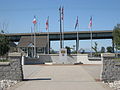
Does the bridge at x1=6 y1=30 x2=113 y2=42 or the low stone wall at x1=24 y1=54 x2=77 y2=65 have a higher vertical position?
the bridge at x1=6 y1=30 x2=113 y2=42

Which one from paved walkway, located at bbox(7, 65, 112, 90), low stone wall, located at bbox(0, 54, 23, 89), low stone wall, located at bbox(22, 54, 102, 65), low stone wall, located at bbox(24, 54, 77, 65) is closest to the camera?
paved walkway, located at bbox(7, 65, 112, 90)

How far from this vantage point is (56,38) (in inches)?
3051

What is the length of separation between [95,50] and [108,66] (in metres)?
59.4

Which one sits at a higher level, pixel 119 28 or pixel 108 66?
pixel 119 28

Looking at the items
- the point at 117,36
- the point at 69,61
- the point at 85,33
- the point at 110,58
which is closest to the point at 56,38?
the point at 85,33

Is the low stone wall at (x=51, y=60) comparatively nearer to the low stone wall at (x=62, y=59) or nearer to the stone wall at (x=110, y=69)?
the low stone wall at (x=62, y=59)

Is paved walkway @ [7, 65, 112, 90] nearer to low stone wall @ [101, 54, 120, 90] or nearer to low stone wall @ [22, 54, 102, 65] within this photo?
low stone wall @ [101, 54, 120, 90]

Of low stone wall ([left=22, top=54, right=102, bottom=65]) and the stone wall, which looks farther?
low stone wall ([left=22, top=54, right=102, bottom=65])

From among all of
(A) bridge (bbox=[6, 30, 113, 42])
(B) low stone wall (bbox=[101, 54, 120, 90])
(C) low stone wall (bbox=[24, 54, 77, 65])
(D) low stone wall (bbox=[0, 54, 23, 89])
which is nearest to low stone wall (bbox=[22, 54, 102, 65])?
(C) low stone wall (bbox=[24, 54, 77, 65])

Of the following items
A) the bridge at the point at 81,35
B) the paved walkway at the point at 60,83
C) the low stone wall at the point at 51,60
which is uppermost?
the bridge at the point at 81,35

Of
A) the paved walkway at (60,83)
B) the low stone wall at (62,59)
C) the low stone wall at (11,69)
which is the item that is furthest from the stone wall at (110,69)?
the low stone wall at (62,59)

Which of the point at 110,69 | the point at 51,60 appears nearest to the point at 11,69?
the point at 110,69

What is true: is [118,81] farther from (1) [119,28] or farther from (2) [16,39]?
(2) [16,39]

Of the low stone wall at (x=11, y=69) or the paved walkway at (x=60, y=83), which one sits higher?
the low stone wall at (x=11, y=69)
